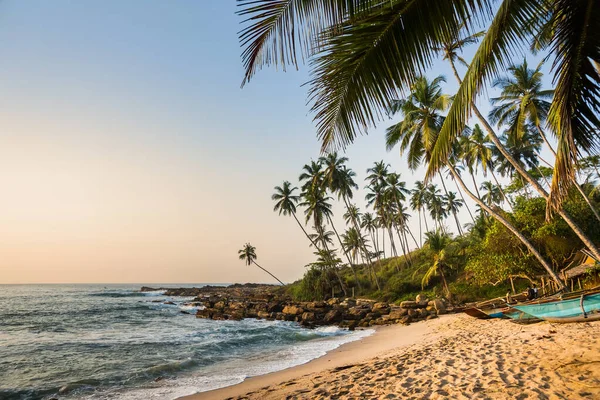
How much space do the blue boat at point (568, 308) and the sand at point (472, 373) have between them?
0.27 meters

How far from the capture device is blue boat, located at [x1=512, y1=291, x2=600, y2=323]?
8089 millimetres

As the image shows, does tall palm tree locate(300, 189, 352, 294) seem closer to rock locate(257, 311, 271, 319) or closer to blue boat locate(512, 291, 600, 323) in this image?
rock locate(257, 311, 271, 319)

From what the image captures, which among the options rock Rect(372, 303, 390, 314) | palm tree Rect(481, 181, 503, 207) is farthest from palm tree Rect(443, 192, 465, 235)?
rock Rect(372, 303, 390, 314)

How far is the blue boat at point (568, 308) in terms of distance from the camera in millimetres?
8089

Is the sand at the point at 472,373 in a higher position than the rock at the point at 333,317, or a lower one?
higher

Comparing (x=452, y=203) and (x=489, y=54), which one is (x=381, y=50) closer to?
(x=489, y=54)

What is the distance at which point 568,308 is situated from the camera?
8.88 metres

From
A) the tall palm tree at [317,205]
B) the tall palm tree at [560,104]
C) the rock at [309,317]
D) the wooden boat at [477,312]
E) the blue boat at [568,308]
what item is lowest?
the rock at [309,317]

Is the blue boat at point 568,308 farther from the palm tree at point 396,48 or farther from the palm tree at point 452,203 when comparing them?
the palm tree at point 452,203

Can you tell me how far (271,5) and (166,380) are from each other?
11.0m

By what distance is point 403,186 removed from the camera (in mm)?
40281

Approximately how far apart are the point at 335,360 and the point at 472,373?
5564 millimetres

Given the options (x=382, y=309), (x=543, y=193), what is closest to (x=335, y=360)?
(x=543, y=193)

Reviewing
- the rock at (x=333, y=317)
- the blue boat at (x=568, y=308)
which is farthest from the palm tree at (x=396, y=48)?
the rock at (x=333, y=317)
